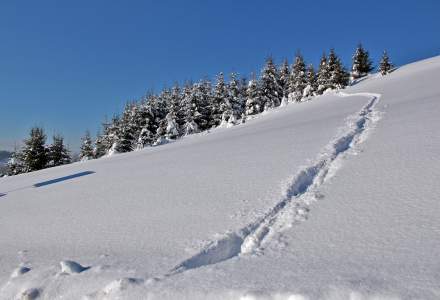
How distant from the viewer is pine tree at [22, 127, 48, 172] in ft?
120

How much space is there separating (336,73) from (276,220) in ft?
134

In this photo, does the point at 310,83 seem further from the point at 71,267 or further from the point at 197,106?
the point at 71,267

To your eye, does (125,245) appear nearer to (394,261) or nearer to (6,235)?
(6,235)

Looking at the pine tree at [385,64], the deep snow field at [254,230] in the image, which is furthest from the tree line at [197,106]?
the deep snow field at [254,230]

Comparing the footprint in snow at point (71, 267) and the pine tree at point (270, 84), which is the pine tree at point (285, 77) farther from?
the footprint in snow at point (71, 267)

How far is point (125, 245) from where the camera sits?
16.6 feet

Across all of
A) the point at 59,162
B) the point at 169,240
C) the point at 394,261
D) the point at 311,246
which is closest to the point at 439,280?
the point at 394,261

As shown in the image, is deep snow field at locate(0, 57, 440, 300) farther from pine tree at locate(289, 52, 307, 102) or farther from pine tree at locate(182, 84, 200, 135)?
pine tree at locate(289, 52, 307, 102)

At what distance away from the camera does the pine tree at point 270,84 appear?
46250mm

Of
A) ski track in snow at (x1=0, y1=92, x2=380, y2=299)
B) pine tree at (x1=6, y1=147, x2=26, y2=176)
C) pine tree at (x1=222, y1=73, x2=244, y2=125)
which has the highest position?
pine tree at (x1=222, y1=73, x2=244, y2=125)

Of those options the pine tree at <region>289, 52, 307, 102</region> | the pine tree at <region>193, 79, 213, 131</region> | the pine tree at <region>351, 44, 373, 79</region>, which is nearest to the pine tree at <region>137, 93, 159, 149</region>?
the pine tree at <region>193, 79, 213, 131</region>

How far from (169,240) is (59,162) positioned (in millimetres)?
41374

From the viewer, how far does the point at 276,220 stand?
515 centimetres

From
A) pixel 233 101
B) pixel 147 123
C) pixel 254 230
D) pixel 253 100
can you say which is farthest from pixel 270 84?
pixel 254 230
